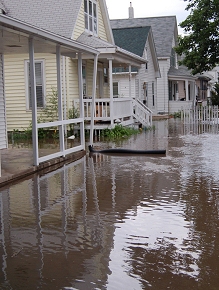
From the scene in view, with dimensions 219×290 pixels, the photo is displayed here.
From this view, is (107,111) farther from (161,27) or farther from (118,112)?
(161,27)

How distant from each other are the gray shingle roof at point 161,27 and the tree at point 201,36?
9703mm

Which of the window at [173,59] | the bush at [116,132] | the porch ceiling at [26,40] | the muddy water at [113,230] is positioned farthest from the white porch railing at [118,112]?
the window at [173,59]

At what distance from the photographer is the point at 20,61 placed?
810 inches

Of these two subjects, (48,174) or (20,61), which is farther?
(20,61)

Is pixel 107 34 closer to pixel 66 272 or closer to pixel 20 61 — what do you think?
pixel 20 61

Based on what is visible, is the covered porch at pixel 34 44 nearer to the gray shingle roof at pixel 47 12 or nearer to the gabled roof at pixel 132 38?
the gray shingle roof at pixel 47 12

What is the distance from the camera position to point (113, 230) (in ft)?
20.3

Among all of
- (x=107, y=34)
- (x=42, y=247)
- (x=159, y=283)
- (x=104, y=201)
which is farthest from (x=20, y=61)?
(x=159, y=283)

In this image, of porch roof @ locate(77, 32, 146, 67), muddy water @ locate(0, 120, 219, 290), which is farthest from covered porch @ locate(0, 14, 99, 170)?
porch roof @ locate(77, 32, 146, 67)

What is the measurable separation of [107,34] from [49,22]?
18.1 feet

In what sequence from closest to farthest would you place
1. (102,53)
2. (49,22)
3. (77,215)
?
(77,215)
(102,53)
(49,22)

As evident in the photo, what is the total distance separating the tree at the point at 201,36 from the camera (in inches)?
1138

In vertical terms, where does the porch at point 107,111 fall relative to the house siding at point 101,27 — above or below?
below

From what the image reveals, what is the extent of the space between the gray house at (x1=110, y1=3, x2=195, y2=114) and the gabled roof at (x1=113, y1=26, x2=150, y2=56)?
6067mm
